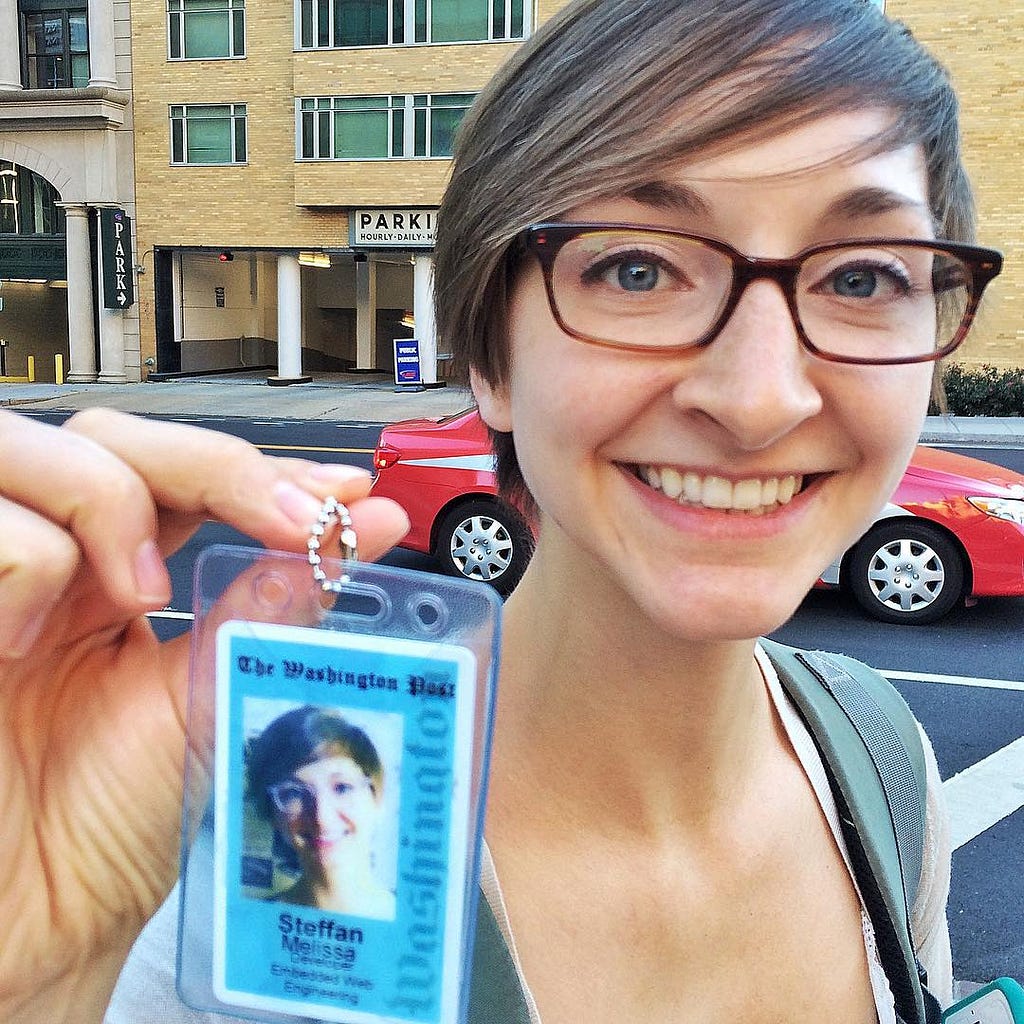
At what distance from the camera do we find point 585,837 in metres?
1.40

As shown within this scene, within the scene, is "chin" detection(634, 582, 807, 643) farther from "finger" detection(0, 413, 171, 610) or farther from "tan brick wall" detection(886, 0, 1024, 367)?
"tan brick wall" detection(886, 0, 1024, 367)

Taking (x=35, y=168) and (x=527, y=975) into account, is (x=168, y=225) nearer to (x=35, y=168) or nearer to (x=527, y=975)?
(x=35, y=168)

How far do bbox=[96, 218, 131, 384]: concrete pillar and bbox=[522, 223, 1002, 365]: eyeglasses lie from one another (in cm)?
2669

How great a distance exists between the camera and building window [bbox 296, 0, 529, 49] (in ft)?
77.3

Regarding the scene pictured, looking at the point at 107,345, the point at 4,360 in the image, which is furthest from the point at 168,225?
the point at 4,360

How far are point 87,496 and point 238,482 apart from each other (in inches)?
4.9

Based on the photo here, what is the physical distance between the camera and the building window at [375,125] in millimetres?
23984

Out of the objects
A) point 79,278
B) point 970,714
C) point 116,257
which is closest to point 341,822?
point 970,714

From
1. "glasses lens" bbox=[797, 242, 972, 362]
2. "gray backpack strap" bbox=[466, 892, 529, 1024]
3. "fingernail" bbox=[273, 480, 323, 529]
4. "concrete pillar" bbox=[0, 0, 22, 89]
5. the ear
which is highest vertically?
"concrete pillar" bbox=[0, 0, 22, 89]

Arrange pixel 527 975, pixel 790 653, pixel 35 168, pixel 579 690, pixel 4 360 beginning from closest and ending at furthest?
1. pixel 527 975
2. pixel 579 690
3. pixel 790 653
4. pixel 35 168
5. pixel 4 360

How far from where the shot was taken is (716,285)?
1100 mm

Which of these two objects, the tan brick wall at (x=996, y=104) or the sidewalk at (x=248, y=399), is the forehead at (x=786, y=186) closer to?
the sidewalk at (x=248, y=399)

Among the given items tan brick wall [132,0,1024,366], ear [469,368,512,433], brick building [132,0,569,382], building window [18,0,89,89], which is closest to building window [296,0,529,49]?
brick building [132,0,569,382]

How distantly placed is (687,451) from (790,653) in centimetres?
74
